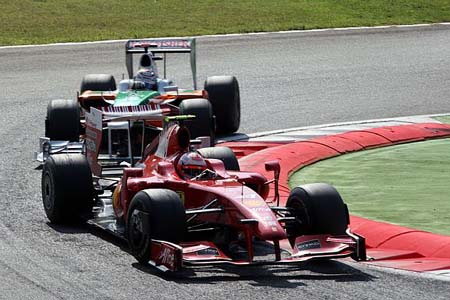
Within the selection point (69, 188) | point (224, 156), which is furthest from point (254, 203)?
point (69, 188)

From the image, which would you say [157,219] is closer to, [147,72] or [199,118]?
[199,118]

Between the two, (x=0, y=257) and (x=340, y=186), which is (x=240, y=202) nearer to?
(x=0, y=257)

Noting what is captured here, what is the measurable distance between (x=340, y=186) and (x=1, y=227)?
4086 mm

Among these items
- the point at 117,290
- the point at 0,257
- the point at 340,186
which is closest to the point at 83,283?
the point at 117,290

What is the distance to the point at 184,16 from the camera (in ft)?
105

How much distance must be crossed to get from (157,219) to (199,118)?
568 cm

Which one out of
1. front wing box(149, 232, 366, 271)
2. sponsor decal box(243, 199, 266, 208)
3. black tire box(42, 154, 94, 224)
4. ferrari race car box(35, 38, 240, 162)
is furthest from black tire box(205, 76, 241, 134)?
sponsor decal box(243, 199, 266, 208)

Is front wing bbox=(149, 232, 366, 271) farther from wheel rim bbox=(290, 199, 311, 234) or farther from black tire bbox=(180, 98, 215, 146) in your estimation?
black tire bbox=(180, 98, 215, 146)

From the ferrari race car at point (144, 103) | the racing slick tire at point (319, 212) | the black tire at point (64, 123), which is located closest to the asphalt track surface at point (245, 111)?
the racing slick tire at point (319, 212)

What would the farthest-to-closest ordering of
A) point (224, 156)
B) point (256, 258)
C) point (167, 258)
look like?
point (224, 156)
point (256, 258)
point (167, 258)

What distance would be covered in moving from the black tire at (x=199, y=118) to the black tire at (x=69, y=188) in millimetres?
3817

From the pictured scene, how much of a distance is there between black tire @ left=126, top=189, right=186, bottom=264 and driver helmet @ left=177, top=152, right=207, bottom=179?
79 centimetres

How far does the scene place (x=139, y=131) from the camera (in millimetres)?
14883

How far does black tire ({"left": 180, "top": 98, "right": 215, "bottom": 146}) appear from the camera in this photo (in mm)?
16188
